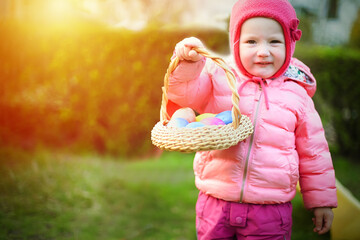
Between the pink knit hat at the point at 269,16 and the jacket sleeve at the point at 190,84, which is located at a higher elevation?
the pink knit hat at the point at 269,16

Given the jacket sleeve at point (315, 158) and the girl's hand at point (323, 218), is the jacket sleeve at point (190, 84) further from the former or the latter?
the girl's hand at point (323, 218)

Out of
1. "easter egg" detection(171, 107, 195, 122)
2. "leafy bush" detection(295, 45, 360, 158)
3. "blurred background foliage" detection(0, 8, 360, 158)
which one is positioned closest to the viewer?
"easter egg" detection(171, 107, 195, 122)

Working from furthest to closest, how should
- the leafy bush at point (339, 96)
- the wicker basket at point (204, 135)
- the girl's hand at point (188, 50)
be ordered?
the leafy bush at point (339, 96)
the girl's hand at point (188, 50)
the wicker basket at point (204, 135)

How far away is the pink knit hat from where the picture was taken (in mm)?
1882

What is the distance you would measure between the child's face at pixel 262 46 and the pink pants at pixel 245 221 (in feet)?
2.19

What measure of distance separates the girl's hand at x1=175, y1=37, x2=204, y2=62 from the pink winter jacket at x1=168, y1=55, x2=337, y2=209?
56mm

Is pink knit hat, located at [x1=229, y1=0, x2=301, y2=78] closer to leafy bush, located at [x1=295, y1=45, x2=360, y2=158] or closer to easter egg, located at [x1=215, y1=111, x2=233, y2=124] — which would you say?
easter egg, located at [x1=215, y1=111, x2=233, y2=124]

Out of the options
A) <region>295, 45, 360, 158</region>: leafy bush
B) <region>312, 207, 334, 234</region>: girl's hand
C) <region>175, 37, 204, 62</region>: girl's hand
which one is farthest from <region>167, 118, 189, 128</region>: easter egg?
<region>295, 45, 360, 158</region>: leafy bush

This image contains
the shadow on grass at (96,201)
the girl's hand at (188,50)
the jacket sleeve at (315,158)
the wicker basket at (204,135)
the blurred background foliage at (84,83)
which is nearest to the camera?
the wicker basket at (204,135)

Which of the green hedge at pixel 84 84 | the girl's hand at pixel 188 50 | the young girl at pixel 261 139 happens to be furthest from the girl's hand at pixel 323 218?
the green hedge at pixel 84 84

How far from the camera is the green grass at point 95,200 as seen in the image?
3.46 m

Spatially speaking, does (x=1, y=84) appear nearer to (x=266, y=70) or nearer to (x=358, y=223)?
(x=266, y=70)

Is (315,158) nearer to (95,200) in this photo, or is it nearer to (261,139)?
(261,139)

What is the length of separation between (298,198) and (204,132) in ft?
10.2
